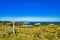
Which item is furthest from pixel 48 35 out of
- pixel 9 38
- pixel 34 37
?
pixel 9 38

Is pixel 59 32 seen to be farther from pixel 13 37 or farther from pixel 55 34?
pixel 13 37

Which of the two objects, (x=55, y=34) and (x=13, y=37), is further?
(x=55, y=34)

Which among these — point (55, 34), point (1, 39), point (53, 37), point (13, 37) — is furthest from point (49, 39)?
point (1, 39)

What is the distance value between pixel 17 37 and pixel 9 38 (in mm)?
1152

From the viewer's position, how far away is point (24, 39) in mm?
19469

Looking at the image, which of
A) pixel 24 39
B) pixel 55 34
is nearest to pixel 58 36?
pixel 55 34

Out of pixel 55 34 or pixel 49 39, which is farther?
pixel 55 34

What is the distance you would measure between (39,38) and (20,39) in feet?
10.5

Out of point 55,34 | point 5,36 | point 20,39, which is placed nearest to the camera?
point 20,39

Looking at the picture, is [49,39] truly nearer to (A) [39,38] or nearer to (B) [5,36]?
(A) [39,38]

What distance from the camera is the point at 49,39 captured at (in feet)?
69.1

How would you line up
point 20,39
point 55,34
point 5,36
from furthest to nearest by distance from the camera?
point 55,34 → point 5,36 → point 20,39

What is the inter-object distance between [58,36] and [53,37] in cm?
99

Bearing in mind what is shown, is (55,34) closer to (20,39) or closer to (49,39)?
(49,39)
